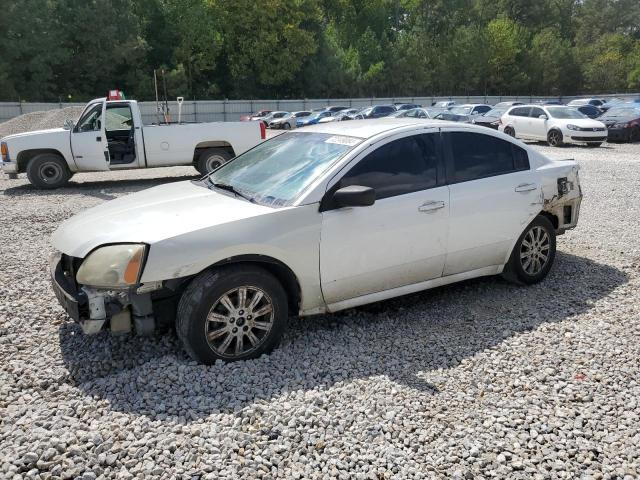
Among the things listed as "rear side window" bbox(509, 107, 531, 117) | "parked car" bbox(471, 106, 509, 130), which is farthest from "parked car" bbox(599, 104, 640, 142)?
"parked car" bbox(471, 106, 509, 130)

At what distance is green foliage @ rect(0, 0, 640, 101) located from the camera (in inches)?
1795

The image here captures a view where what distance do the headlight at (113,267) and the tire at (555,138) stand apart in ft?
68.6

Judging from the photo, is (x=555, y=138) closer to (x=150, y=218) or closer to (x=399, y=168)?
(x=399, y=168)

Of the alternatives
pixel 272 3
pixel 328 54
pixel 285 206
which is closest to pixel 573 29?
pixel 328 54

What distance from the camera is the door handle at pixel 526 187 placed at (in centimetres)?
526

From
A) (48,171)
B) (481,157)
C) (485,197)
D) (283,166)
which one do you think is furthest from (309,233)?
(48,171)

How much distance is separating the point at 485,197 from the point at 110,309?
3218mm

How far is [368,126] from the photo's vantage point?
4996 millimetres

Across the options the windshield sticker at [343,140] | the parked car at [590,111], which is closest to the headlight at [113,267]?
the windshield sticker at [343,140]

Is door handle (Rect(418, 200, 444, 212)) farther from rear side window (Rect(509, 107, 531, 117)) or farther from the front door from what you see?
rear side window (Rect(509, 107, 531, 117))

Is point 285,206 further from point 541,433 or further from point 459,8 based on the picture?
point 459,8

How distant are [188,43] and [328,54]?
14287 millimetres

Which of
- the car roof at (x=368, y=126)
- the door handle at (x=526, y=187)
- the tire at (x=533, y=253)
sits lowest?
the tire at (x=533, y=253)

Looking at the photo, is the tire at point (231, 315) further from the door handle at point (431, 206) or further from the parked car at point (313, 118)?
the parked car at point (313, 118)
